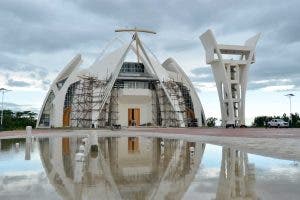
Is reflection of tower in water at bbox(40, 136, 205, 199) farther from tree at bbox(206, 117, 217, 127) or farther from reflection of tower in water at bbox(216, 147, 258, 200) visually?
tree at bbox(206, 117, 217, 127)

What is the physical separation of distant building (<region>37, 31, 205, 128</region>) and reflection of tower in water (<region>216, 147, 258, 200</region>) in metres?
44.3

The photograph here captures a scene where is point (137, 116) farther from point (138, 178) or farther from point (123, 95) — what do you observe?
point (138, 178)

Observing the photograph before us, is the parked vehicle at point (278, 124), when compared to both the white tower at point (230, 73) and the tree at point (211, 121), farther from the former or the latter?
the tree at point (211, 121)

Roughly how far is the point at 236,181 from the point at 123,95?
51.2m

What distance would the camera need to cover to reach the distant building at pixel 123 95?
56.9 meters

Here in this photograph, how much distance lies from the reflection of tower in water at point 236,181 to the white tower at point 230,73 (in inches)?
A: 1540

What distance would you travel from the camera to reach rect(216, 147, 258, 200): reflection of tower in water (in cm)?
670

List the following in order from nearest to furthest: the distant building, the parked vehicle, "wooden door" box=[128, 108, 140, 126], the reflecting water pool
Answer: the reflecting water pool, the parked vehicle, the distant building, "wooden door" box=[128, 108, 140, 126]

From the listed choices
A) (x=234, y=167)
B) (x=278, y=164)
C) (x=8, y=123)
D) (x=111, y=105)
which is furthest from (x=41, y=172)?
(x=111, y=105)

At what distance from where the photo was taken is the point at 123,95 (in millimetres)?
59031

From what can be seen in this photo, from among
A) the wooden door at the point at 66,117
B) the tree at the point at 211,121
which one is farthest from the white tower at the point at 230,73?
the wooden door at the point at 66,117

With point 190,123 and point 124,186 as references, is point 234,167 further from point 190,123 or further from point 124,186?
point 190,123

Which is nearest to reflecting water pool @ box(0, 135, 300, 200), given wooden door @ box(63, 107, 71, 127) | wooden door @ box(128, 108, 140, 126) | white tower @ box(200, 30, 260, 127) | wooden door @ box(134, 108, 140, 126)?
white tower @ box(200, 30, 260, 127)

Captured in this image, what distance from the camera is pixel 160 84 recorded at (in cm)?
5900
